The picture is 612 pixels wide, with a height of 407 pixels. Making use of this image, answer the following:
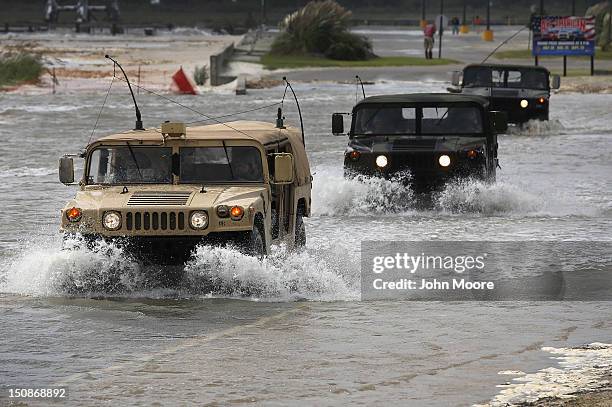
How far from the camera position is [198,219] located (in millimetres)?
12227

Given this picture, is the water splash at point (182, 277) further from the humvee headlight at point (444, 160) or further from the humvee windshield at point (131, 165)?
the humvee headlight at point (444, 160)

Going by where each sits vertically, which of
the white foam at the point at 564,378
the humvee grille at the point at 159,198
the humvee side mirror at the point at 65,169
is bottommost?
the white foam at the point at 564,378

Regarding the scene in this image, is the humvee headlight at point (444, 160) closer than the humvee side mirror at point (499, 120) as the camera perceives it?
Yes

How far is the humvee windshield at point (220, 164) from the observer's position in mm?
13047

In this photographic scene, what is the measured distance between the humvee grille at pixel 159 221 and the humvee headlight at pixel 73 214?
1.47 ft

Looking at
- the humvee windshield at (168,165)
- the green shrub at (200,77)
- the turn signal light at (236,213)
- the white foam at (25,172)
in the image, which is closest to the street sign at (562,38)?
the green shrub at (200,77)

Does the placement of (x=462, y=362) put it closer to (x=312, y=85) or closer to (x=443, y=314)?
(x=443, y=314)

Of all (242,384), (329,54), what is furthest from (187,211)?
(329,54)

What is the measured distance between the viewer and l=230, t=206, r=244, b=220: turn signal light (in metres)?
12.2

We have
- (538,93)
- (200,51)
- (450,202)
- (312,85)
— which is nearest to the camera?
(450,202)

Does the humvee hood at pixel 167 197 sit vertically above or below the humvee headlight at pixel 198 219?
above

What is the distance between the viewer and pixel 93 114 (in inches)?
1528

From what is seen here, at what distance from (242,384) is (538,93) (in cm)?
2317

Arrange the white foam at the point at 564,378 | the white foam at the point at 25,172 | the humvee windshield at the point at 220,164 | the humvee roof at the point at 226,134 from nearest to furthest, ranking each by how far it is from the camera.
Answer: the white foam at the point at 564,378, the humvee windshield at the point at 220,164, the humvee roof at the point at 226,134, the white foam at the point at 25,172
